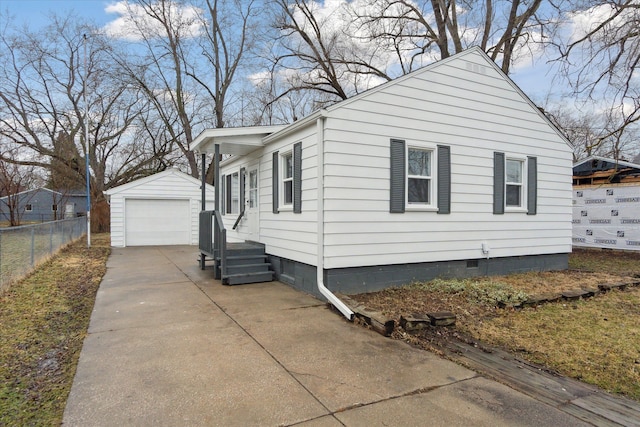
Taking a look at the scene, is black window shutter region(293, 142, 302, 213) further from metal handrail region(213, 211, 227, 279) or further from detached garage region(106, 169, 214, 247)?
detached garage region(106, 169, 214, 247)

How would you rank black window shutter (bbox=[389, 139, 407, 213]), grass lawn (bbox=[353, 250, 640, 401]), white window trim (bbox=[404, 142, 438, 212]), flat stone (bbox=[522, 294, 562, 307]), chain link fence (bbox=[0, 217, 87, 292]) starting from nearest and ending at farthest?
grass lawn (bbox=[353, 250, 640, 401]) < flat stone (bbox=[522, 294, 562, 307]) < black window shutter (bbox=[389, 139, 407, 213]) < white window trim (bbox=[404, 142, 438, 212]) < chain link fence (bbox=[0, 217, 87, 292])

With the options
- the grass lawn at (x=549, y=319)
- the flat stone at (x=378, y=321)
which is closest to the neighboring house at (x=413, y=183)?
the grass lawn at (x=549, y=319)

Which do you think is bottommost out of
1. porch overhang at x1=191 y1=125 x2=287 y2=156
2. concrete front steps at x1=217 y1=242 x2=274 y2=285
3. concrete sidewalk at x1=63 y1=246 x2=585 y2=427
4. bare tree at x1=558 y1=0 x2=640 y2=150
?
concrete sidewalk at x1=63 y1=246 x2=585 y2=427

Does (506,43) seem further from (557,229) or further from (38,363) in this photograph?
(38,363)

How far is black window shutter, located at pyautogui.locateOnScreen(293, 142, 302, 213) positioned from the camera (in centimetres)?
675

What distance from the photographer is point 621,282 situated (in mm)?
7211

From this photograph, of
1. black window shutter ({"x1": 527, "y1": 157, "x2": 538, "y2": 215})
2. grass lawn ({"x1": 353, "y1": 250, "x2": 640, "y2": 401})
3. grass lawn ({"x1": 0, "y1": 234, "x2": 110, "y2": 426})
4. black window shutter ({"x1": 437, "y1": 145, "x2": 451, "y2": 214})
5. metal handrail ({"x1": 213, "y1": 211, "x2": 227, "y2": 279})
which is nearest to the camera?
grass lawn ({"x1": 0, "y1": 234, "x2": 110, "y2": 426})

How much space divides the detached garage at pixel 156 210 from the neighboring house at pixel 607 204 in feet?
48.4

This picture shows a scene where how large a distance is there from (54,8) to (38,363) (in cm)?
2656

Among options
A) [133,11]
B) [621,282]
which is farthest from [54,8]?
[621,282]

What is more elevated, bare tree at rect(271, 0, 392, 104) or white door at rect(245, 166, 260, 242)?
bare tree at rect(271, 0, 392, 104)

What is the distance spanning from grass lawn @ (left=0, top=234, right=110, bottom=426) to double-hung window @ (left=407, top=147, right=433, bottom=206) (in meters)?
5.48

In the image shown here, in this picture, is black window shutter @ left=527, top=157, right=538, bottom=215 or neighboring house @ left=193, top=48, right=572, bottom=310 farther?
black window shutter @ left=527, top=157, right=538, bottom=215

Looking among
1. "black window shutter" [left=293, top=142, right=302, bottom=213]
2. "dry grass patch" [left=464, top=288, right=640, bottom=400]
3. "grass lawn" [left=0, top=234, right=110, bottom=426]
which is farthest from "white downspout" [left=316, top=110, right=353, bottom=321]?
"grass lawn" [left=0, top=234, right=110, bottom=426]
